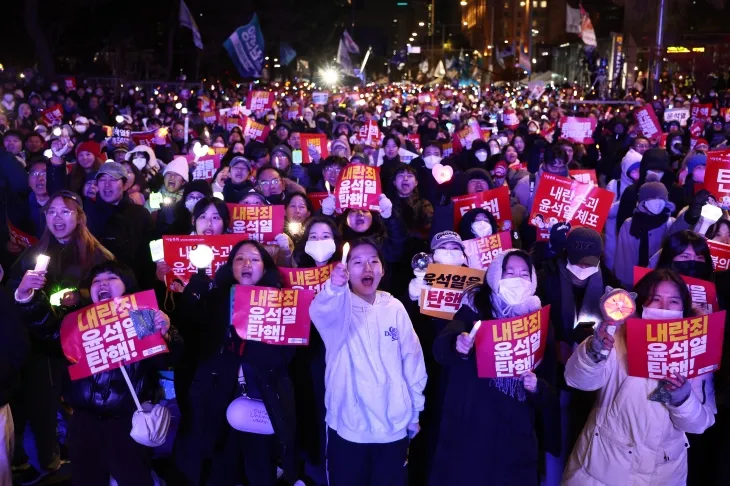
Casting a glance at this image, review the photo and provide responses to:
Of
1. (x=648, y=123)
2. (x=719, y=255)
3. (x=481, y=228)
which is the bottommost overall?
(x=719, y=255)

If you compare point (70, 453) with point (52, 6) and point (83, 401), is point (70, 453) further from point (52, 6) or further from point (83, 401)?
point (52, 6)

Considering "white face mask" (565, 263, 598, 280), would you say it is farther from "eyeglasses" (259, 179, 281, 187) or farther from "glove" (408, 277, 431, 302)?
"eyeglasses" (259, 179, 281, 187)

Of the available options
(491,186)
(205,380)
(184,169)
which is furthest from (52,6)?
(205,380)

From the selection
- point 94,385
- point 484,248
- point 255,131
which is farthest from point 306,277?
point 255,131

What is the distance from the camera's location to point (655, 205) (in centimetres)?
692

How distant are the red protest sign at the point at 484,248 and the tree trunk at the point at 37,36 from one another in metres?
29.1

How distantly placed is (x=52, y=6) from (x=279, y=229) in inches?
1154

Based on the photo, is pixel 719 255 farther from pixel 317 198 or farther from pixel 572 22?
pixel 572 22

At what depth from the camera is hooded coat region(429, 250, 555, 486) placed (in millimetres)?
4121

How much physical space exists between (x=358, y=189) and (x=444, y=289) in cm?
252

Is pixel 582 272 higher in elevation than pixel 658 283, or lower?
lower

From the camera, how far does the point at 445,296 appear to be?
4.89 metres

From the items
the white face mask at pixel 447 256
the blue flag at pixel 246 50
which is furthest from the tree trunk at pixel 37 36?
the white face mask at pixel 447 256

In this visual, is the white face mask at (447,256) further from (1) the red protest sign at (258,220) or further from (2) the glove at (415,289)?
(1) the red protest sign at (258,220)
